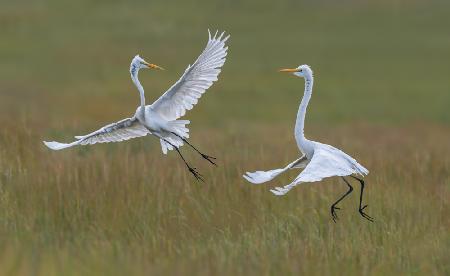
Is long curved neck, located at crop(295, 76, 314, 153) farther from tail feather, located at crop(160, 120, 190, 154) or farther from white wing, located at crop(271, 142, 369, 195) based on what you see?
tail feather, located at crop(160, 120, 190, 154)

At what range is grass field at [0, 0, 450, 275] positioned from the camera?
5.84 metres

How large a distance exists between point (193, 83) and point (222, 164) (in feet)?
7.04

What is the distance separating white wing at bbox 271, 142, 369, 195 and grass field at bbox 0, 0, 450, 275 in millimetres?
559

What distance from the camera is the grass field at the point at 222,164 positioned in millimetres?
5836

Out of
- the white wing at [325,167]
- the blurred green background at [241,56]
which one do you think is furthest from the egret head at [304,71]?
the blurred green background at [241,56]

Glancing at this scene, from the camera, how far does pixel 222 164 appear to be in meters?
8.30

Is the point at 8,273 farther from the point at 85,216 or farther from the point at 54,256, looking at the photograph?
the point at 85,216

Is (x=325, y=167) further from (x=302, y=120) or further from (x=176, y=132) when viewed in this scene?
(x=176, y=132)

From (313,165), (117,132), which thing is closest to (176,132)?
(117,132)

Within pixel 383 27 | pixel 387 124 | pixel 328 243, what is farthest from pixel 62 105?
pixel 383 27

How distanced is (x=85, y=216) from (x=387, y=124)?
12.1 metres

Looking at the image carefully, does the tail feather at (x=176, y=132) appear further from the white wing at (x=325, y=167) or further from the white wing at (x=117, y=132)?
the white wing at (x=325, y=167)

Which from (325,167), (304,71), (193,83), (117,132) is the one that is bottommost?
(117,132)

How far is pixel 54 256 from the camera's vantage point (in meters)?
5.76
